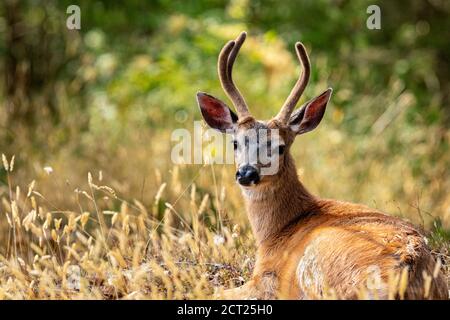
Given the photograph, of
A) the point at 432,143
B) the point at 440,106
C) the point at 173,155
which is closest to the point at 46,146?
the point at 173,155

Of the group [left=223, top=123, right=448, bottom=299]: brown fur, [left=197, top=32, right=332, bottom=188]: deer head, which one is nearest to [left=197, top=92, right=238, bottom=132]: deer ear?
[left=197, top=32, right=332, bottom=188]: deer head

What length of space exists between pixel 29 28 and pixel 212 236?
925cm

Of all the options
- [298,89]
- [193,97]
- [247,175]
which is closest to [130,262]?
[247,175]

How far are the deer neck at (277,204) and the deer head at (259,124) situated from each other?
9 cm

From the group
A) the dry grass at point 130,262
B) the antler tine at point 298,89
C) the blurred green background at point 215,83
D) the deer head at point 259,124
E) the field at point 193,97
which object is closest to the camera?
the dry grass at point 130,262

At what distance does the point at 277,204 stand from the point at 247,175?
0.47 m

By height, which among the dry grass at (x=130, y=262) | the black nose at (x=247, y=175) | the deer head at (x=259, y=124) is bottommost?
the dry grass at (x=130, y=262)

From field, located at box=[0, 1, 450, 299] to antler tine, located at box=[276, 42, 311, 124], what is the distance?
1.48 metres

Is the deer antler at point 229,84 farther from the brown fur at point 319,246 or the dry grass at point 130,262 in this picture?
the dry grass at point 130,262

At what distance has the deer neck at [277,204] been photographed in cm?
695

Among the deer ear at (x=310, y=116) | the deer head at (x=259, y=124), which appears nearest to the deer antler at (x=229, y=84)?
the deer head at (x=259, y=124)

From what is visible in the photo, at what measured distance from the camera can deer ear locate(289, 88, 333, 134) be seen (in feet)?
23.8

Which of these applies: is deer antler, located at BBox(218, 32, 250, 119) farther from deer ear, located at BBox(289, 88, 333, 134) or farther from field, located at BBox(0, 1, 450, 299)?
field, located at BBox(0, 1, 450, 299)
